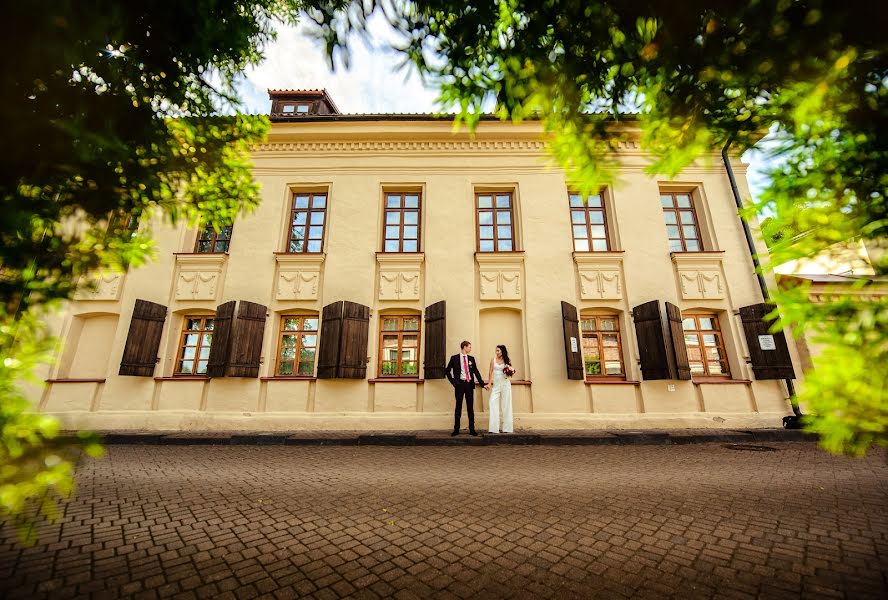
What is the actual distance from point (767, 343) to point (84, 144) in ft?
37.6

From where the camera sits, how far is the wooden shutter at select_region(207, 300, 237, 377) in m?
7.70

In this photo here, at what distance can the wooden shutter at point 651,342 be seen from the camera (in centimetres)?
759

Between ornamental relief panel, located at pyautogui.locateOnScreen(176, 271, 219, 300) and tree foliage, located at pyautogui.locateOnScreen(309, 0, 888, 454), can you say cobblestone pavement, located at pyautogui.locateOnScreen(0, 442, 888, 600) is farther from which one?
ornamental relief panel, located at pyautogui.locateOnScreen(176, 271, 219, 300)

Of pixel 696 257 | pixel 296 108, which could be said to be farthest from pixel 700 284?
pixel 296 108

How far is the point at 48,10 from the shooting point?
1335 mm

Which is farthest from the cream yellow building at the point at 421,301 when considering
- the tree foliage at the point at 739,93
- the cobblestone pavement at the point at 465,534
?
the tree foliage at the point at 739,93

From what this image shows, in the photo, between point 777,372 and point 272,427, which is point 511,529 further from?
point 777,372

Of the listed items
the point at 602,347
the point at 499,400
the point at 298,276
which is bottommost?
the point at 499,400

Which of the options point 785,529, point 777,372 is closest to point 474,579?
point 785,529

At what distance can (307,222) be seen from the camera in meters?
9.41

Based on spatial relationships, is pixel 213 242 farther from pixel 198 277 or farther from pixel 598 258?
pixel 598 258

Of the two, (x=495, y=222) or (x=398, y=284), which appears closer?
(x=398, y=284)

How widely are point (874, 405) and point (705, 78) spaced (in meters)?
1.68

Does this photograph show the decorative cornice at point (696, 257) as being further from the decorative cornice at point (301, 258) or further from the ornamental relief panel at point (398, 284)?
the decorative cornice at point (301, 258)
